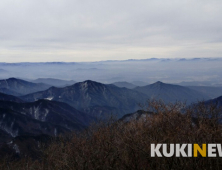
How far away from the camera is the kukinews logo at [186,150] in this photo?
12.3 metres

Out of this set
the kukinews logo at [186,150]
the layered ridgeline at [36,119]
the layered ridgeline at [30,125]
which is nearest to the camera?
the kukinews logo at [186,150]

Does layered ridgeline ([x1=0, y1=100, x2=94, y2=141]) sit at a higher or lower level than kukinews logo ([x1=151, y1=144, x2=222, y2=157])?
lower

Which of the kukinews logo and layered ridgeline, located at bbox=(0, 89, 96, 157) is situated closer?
the kukinews logo

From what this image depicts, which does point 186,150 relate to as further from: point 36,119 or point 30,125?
point 36,119

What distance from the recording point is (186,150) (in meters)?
12.9

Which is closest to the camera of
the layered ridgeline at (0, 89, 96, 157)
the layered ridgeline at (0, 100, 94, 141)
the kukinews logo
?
the kukinews logo

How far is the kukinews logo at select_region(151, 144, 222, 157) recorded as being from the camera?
40.4 feet

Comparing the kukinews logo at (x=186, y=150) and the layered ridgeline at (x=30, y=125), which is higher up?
the kukinews logo at (x=186, y=150)

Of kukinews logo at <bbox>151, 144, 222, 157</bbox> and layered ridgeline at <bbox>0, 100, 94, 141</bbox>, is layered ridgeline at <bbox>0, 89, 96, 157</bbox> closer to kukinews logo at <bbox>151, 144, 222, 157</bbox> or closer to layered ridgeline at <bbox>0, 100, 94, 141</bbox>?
layered ridgeline at <bbox>0, 100, 94, 141</bbox>

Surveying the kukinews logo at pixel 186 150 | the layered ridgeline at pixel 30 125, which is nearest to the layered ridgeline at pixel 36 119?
the layered ridgeline at pixel 30 125

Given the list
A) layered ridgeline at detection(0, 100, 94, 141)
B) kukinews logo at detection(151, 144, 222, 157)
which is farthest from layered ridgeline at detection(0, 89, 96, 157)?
kukinews logo at detection(151, 144, 222, 157)

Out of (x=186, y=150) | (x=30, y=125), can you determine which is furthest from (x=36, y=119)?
(x=186, y=150)

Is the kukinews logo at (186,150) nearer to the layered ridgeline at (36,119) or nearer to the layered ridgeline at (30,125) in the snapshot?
the layered ridgeline at (30,125)

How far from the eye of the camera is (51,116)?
541ft
